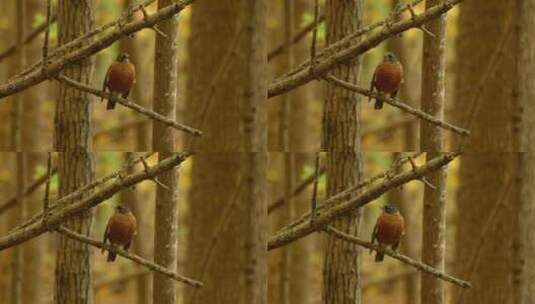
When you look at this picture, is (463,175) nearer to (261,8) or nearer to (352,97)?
(352,97)

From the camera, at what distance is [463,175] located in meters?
9.16

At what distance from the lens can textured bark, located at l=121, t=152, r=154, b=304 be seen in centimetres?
1126

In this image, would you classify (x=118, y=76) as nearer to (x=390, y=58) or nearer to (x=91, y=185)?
(x=91, y=185)

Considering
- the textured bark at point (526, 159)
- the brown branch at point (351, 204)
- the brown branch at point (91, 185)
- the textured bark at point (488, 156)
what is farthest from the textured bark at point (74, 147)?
the textured bark at point (526, 159)

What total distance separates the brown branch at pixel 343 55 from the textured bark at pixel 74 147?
4.60 feet

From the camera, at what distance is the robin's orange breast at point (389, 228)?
8414 millimetres

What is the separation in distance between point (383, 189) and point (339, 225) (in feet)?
1.58

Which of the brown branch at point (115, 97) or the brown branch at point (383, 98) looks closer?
the brown branch at point (115, 97)

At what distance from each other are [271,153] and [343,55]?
150cm

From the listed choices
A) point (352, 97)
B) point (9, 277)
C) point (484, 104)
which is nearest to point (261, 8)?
point (352, 97)

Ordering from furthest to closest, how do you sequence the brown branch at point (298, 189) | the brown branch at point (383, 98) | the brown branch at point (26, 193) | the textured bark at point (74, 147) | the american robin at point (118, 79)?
the brown branch at point (26, 193), the brown branch at point (298, 189), the textured bark at point (74, 147), the american robin at point (118, 79), the brown branch at point (383, 98)

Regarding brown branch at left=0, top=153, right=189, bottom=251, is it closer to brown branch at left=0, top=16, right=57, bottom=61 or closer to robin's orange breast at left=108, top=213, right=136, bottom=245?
robin's orange breast at left=108, top=213, right=136, bottom=245

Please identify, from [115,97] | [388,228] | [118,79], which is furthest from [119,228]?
[388,228]

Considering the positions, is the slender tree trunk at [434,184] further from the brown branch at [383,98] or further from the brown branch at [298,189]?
the brown branch at [383,98]
